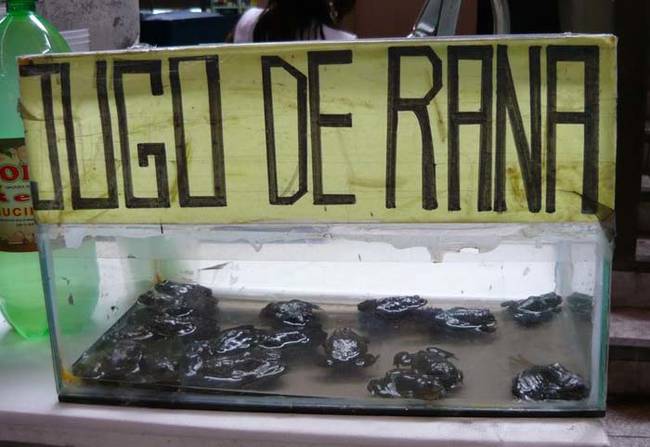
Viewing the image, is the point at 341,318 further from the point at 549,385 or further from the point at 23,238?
the point at 23,238

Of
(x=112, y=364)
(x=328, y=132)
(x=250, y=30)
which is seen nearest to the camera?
(x=328, y=132)

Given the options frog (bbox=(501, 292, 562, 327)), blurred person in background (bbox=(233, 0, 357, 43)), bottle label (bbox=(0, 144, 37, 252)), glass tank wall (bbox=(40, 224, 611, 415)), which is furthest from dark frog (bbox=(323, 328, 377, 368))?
blurred person in background (bbox=(233, 0, 357, 43))

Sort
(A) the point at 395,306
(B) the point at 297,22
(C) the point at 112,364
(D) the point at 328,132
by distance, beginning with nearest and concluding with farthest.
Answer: (D) the point at 328,132, (C) the point at 112,364, (A) the point at 395,306, (B) the point at 297,22

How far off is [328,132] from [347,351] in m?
0.28

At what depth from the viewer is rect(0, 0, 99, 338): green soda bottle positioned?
2.93 ft

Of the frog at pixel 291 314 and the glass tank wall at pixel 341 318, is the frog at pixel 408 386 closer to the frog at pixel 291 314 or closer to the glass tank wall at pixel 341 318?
the glass tank wall at pixel 341 318

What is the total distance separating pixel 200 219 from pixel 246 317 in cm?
26

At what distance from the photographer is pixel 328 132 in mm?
756

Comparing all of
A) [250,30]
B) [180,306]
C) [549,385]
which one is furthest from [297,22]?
[549,385]

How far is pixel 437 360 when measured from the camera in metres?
0.85

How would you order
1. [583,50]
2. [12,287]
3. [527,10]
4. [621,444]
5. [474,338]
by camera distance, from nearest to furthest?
[583,50], [474,338], [12,287], [621,444], [527,10]

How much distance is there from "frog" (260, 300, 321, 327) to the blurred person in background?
67.3 inches

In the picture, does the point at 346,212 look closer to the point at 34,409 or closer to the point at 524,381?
the point at 524,381

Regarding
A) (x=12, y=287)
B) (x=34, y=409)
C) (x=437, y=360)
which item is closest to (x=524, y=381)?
(x=437, y=360)
